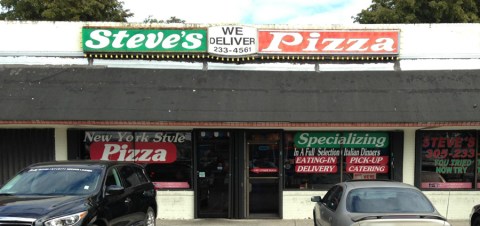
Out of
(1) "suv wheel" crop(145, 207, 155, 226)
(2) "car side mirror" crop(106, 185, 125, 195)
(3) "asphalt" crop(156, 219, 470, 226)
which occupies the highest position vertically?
(2) "car side mirror" crop(106, 185, 125, 195)

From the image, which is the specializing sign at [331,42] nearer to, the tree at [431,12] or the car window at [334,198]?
the car window at [334,198]

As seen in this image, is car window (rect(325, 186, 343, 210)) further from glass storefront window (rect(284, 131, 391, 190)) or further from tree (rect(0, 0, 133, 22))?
tree (rect(0, 0, 133, 22))

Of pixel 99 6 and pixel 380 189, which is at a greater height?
pixel 99 6

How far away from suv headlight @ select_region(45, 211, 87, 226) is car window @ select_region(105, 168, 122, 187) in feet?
3.62

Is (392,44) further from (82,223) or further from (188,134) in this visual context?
(82,223)

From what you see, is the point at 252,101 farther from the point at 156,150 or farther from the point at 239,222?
the point at 239,222

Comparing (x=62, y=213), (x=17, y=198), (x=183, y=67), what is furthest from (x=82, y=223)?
(x=183, y=67)

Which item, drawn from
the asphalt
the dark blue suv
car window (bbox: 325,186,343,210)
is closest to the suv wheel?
the dark blue suv

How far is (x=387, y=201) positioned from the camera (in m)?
6.52

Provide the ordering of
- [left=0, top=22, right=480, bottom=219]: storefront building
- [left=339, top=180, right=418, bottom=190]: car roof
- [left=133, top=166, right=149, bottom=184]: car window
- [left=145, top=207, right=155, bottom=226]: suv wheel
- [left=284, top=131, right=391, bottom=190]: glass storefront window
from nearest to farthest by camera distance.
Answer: [left=339, top=180, right=418, bottom=190]: car roof
[left=145, top=207, right=155, bottom=226]: suv wheel
[left=133, top=166, right=149, bottom=184]: car window
[left=0, top=22, right=480, bottom=219]: storefront building
[left=284, top=131, right=391, bottom=190]: glass storefront window

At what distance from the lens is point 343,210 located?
6449 millimetres

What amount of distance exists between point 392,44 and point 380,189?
6.42 meters

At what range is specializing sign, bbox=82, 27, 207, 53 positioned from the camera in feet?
39.5

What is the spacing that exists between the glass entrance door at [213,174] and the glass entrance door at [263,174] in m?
0.55
